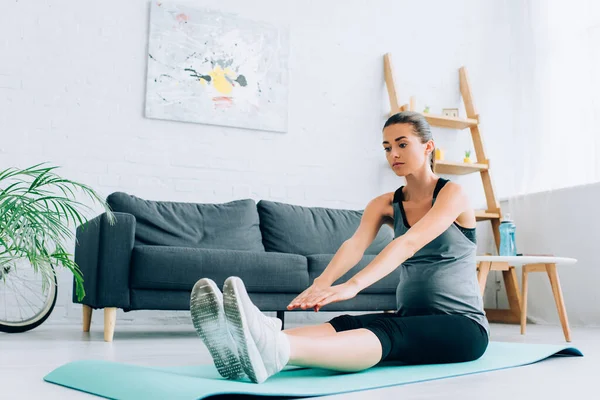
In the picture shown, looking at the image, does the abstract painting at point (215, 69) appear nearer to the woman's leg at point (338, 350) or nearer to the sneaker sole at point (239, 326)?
the woman's leg at point (338, 350)

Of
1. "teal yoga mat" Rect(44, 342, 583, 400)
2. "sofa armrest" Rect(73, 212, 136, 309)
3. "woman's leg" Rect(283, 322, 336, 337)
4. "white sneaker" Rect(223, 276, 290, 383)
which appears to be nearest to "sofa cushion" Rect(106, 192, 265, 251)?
"sofa armrest" Rect(73, 212, 136, 309)

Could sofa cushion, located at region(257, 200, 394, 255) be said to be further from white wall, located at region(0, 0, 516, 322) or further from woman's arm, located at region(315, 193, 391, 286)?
woman's arm, located at region(315, 193, 391, 286)

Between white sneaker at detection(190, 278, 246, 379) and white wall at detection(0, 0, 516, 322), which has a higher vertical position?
white wall at detection(0, 0, 516, 322)

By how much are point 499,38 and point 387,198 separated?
12.6 ft

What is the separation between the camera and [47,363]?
2.02 meters

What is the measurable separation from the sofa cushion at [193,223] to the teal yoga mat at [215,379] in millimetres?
1796

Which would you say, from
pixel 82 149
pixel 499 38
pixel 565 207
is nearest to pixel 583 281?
pixel 565 207

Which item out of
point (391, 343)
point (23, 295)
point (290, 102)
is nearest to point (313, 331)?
point (391, 343)

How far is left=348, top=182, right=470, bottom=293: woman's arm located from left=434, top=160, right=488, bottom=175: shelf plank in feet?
9.54

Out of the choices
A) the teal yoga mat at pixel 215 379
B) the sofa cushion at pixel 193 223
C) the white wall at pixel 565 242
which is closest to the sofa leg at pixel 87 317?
the sofa cushion at pixel 193 223

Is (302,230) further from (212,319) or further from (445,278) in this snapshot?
(212,319)

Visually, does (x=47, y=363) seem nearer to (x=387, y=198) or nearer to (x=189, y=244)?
(x=387, y=198)

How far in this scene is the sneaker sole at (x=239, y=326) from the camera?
1.30 metres

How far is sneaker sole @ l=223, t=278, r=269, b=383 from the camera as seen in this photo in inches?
51.0
